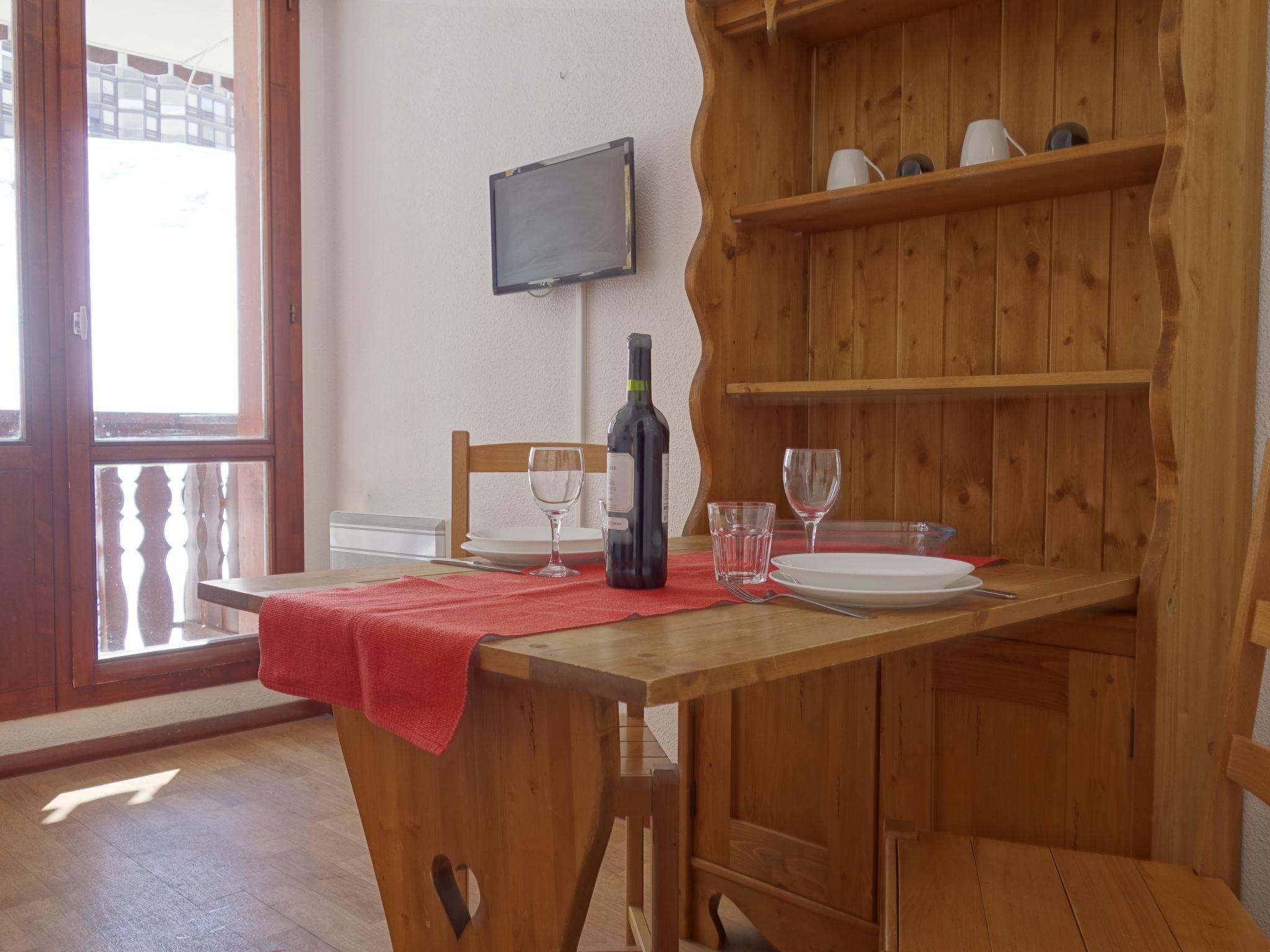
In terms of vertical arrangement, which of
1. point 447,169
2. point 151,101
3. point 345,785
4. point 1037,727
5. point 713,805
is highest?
point 151,101

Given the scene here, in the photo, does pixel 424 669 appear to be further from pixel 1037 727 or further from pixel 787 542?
pixel 1037 727

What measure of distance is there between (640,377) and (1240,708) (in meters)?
0.82

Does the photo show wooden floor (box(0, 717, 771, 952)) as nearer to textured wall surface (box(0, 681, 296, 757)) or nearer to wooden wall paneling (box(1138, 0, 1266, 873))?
textured wall surface (box(0, 681, 296, 757))

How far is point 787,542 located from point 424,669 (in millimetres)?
859

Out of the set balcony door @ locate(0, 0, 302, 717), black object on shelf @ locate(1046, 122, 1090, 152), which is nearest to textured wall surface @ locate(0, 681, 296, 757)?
balcony door @ locate(0, 0, 302, 717)

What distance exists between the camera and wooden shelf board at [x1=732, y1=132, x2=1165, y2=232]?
1533 mm

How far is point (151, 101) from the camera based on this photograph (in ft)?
10.9

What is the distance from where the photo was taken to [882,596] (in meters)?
1.11

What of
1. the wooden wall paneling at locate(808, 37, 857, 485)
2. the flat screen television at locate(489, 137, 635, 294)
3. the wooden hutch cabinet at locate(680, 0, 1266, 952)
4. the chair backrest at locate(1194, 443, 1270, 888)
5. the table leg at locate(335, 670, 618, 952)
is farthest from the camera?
the flat screen television at locate(489, 137, 635, 294)

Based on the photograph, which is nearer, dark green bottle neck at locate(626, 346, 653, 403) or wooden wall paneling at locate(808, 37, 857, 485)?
dark green bottle neck at locate(626, 346, 653, 403)

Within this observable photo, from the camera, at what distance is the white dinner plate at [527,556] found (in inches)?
59.4

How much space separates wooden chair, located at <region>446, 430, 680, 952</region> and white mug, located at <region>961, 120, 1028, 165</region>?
0.83 meters

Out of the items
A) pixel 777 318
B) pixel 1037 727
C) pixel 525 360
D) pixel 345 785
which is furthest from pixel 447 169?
pixel 1037 727

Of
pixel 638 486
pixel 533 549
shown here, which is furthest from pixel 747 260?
pixel 638 486
